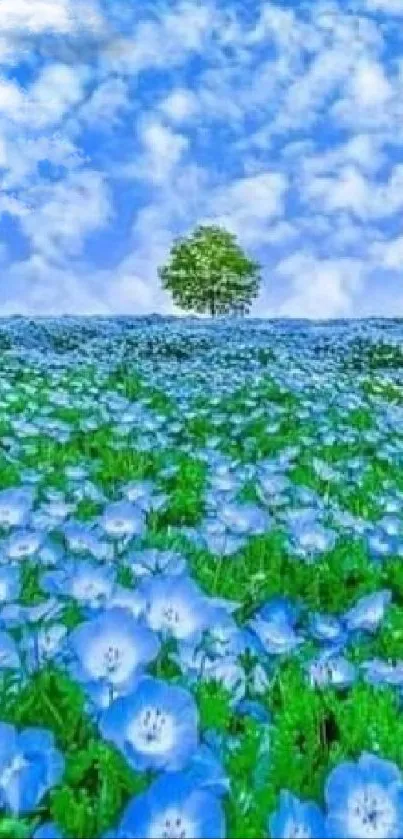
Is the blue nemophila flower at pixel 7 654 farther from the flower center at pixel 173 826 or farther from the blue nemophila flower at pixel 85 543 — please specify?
the flower center at pixel 173 826

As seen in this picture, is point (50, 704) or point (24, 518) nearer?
point (50, 704)

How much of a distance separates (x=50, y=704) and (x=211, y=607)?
0.36 m

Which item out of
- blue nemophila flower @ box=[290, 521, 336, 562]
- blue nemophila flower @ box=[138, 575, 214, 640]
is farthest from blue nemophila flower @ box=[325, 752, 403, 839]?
blue nemophila flower @ box=[290, 521, 336, 562]

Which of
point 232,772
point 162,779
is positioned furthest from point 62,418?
point 162,779

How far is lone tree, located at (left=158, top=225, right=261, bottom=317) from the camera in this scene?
60094mm

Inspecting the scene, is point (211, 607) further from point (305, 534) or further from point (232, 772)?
point (305, 534)

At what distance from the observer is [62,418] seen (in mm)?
9188

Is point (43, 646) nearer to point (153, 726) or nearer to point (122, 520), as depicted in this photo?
point (122, 520)

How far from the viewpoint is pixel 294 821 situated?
Result: 5.52ft

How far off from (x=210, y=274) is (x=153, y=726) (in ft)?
192

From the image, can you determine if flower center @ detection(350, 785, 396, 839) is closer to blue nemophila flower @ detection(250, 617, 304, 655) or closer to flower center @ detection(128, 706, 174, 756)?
flower center @ detection(128, 706, 174, 756)

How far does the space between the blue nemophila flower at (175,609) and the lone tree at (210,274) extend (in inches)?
2267

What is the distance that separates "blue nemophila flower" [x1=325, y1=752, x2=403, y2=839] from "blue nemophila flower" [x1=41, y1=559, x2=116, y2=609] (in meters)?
0.97

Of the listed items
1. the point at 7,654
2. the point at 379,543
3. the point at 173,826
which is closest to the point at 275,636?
the point at 7,654
